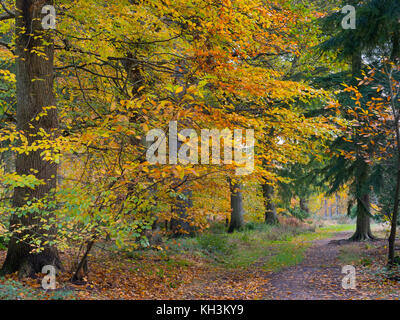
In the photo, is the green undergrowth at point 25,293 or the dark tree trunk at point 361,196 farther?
the dark tree trunk at point 361,196

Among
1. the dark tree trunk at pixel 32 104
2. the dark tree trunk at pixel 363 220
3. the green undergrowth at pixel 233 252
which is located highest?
the dark tree trunk at pixel 32 104

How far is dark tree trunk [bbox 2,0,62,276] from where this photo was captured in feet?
20.8

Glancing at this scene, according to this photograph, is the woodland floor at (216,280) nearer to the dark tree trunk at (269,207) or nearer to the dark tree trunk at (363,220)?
the dark tree trunk at (363,220)

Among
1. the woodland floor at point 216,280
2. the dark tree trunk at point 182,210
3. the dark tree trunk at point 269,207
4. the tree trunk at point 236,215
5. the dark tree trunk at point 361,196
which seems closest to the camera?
the woodland floor at point 216,280

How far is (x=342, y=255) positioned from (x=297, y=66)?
8.78 meters

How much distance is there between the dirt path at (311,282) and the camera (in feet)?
21.5

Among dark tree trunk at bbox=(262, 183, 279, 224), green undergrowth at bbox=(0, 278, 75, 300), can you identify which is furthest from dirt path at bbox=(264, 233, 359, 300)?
dark tree trunk at bbox=(262, 183, 279, 224)

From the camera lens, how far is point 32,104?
21.4 ft

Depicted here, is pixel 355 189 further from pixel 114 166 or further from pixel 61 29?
pixel 61 29

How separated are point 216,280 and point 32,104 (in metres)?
5.88

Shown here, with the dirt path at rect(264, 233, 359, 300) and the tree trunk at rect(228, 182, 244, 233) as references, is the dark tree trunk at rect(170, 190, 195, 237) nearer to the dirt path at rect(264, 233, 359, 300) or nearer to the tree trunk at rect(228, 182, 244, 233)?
the dirt path at rect(264, 233, 359, 300)

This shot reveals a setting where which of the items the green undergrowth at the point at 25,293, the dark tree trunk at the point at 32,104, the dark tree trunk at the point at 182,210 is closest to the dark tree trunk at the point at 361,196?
the dark tree trunk at the point at 182,210

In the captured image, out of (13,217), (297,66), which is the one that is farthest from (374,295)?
(297,66)

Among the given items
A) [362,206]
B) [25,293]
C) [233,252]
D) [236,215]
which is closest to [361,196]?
[362,206]
